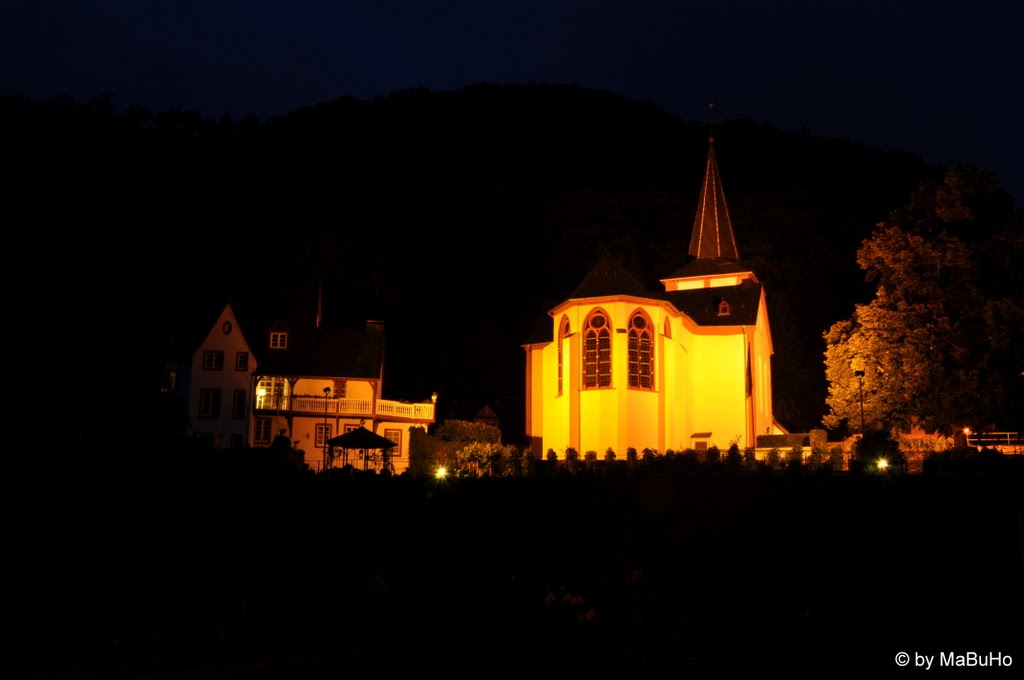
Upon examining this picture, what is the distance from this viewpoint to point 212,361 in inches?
1774

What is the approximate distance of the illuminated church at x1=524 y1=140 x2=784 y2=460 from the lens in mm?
38438

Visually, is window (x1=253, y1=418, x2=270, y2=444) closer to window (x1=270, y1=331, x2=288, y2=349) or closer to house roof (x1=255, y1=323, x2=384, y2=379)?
house roof (x1=255, y1=323, x2=384, y2=379)

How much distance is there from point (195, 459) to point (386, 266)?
54.3 m

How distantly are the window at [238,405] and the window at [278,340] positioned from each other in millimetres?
2725

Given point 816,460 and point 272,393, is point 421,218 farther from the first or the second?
point 816,460

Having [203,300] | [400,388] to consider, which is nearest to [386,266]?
[400,388]

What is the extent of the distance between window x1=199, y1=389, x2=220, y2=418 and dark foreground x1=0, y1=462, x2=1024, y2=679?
1834cm

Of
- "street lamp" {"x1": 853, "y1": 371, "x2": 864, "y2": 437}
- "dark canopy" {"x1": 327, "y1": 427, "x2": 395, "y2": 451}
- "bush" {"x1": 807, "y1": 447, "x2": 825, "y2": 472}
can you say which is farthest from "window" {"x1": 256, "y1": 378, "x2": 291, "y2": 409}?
"street lamp" {"x1": 853, "y1": 371, "x2": 864, "y2": 437}

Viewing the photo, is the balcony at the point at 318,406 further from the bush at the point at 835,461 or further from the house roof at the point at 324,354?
the bush at the point at 835,461

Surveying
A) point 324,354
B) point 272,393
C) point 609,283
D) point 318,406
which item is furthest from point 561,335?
point 272,393

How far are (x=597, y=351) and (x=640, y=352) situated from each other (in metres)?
1.68

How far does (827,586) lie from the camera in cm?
2508

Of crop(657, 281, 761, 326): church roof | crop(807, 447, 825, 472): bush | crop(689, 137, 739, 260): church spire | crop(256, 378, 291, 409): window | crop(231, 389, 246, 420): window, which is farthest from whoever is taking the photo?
crop(689, 137, 739, 260): church spire

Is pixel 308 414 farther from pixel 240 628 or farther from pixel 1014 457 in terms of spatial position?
pixel 1014 457
